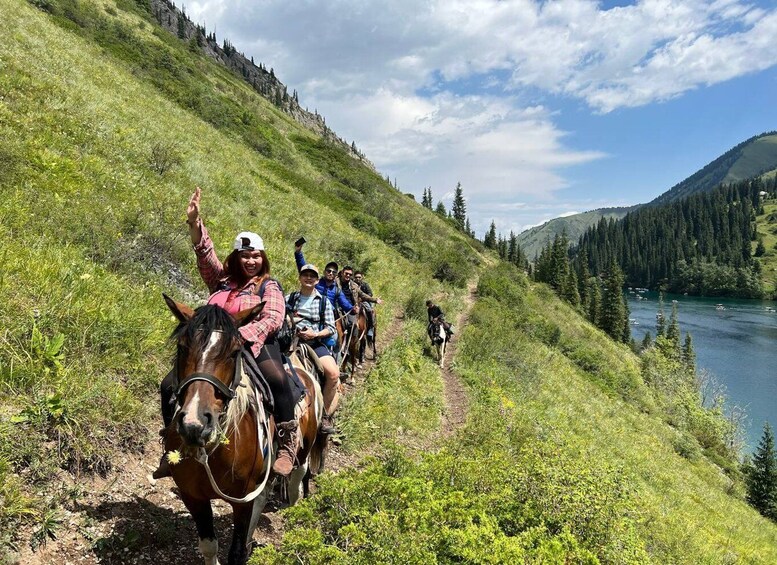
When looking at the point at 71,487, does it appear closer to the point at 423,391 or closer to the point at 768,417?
the point at 423,391

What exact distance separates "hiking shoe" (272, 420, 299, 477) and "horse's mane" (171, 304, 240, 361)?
1500mm

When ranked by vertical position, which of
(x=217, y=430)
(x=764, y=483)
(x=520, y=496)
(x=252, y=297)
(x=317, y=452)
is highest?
(x=252, y=297)

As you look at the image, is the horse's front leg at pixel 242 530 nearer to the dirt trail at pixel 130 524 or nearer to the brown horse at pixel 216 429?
the brown horse at pixel 216 429

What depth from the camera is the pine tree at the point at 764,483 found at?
2842 centimetres

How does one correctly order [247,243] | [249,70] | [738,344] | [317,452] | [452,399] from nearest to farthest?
1. [247,243]
2. [317,452]
3. [452,399]
4. [738,344]
5. [249,70]

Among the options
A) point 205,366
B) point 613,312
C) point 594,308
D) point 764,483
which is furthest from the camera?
point 594,308

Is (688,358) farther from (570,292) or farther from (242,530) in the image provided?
(242,530)

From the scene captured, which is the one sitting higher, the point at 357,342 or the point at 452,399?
the point at 357,342

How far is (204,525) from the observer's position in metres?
3.85

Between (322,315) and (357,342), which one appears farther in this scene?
(357,342)

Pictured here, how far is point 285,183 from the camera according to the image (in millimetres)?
25750

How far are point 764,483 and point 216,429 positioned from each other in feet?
131

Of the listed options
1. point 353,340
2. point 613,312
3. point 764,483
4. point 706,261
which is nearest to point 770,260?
point 706,261

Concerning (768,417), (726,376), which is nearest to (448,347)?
(768,417)
